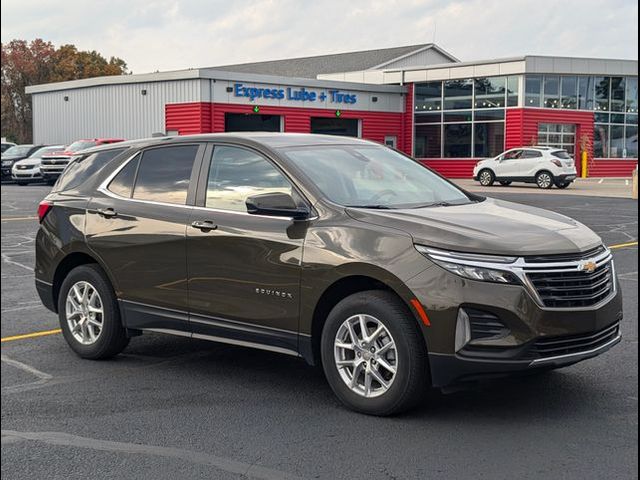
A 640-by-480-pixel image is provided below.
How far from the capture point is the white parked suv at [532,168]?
3509cm

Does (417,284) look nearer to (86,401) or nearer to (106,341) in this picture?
(86,401)

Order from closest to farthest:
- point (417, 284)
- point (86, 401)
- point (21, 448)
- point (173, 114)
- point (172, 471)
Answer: point (172, 471), point (21, 448), point (417, 284), point (86, 401), point (173, 114)

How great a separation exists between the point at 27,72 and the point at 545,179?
4550 cm

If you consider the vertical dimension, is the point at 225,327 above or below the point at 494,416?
above

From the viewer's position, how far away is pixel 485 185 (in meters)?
37.9

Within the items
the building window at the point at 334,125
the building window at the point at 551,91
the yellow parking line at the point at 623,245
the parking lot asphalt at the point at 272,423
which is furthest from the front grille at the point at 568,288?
the building window at the point at 551,91

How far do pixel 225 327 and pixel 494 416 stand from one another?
1865 mm

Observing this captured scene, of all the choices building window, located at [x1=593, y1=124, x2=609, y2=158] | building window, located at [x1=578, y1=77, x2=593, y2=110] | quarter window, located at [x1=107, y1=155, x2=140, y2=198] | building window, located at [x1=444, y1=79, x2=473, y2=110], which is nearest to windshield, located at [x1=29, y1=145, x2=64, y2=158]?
building window, located at [x1=444, y1=79, x2=473, y2=110]

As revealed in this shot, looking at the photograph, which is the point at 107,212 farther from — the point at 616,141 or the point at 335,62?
the point at 335,62

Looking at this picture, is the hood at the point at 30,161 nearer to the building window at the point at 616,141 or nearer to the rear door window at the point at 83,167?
the building window at the point at 616,141

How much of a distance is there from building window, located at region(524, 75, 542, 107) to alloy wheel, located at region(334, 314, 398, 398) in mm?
39631

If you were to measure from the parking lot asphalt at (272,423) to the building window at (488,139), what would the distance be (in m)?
38.0

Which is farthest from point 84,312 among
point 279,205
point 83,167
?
point 279,205

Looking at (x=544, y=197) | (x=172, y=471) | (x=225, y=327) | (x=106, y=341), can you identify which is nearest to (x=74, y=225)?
(x=106, y=341)
